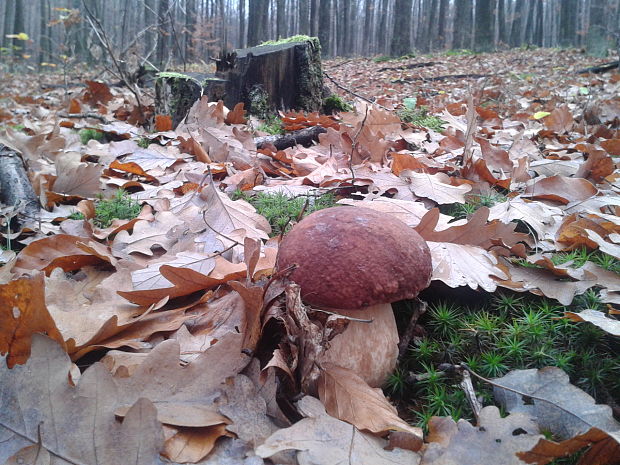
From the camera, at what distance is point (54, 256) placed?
1976 millimetres

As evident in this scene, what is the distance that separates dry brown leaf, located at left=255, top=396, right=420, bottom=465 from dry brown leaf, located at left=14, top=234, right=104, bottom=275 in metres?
1.33

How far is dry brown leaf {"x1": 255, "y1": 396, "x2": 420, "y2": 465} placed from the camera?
1.08 metres

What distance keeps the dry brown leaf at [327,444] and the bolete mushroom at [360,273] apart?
0.26 meters

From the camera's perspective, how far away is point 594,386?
51.8 inches

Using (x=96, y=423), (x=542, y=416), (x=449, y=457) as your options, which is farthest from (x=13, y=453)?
(x=542, y=416)

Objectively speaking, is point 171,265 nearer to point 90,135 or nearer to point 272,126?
point 272,126

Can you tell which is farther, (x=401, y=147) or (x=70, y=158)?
(x=401, y=147)

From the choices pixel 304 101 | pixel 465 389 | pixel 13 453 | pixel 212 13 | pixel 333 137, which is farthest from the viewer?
pixel 212 13

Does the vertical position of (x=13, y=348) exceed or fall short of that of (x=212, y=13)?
it falls short

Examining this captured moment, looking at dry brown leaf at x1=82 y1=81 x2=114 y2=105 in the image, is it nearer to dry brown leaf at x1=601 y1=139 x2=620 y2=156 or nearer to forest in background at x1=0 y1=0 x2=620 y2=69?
dry brown leaf at x1=601 y1=139 x2=620 y2=156

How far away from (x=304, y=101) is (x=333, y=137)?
1768 mm

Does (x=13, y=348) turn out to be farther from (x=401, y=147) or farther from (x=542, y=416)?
(x=401, y=147)

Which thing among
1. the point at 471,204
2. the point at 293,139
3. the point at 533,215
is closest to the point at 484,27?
the point at 293,139

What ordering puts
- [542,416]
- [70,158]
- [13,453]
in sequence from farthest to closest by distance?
[70,158]
[542,416]
[13,453]
